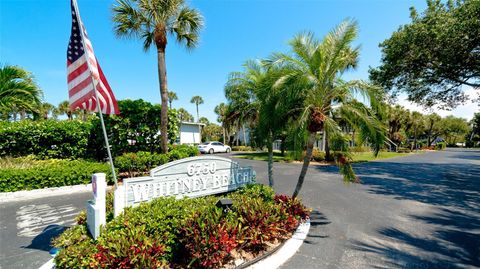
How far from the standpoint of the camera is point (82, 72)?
4.53 m

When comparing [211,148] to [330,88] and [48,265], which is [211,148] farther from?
[48,265]

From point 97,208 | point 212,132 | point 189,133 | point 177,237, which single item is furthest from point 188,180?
point 212,132

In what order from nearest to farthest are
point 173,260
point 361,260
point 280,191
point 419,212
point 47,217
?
point 173,260 → point 361,260 → point 47,217 → point 419,212 → point 280,191

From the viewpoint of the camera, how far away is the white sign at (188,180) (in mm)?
4551

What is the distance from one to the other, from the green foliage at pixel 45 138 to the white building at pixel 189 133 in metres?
19.2

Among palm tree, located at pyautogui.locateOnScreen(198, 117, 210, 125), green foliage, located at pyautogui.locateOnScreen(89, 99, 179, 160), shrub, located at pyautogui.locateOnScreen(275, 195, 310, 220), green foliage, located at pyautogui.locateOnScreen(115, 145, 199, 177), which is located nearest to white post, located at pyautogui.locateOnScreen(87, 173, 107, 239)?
shrub, located at pyautogui.locateOnScreen(275, 195, 310, 220)

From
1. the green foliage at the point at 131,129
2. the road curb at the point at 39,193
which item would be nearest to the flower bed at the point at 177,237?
the road curb at the point at 39,193

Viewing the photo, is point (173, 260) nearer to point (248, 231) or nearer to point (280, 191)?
point (248, 231)

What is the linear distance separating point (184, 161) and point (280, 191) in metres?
5.33

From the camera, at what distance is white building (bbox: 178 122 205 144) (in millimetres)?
31031

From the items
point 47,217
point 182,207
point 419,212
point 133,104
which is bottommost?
point 419,212

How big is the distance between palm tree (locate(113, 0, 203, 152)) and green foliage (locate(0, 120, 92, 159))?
14.3ft

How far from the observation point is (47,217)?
5875 mm

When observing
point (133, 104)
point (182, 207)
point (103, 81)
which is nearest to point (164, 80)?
point (133, 104)
